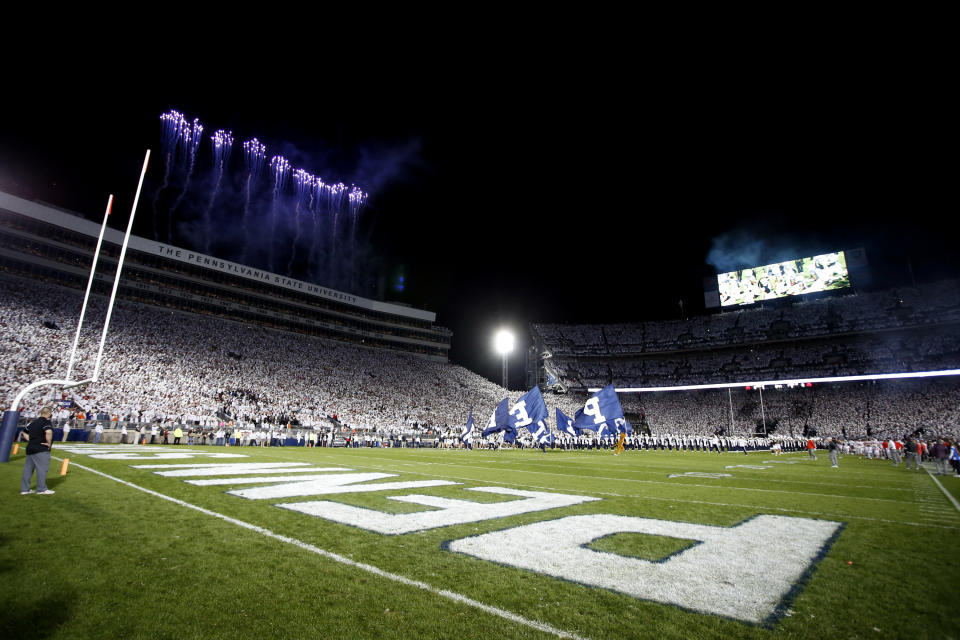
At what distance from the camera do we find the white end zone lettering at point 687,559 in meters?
3.15

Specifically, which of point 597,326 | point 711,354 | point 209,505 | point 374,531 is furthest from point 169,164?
point 711,354

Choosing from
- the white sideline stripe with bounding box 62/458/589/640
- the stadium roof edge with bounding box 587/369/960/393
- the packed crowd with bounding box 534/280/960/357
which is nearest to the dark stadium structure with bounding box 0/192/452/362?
the packed crowd with bounding box 534/280/960/357

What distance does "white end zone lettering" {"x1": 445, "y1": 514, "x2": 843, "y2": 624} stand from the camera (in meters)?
Answer: 3.15

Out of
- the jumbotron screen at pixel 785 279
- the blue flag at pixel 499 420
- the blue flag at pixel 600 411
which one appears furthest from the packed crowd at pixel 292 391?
the blue flag at pixel 600 411

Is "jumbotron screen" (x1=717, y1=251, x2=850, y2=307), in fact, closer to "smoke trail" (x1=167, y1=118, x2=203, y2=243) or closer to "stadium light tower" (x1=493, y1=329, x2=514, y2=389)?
"stadium light tower" (x1=493, y1=329, x2=514, y2=389)

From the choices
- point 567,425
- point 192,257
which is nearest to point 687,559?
point 567,425

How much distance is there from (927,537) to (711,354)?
5762cm

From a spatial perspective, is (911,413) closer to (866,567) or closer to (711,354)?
(711,354)

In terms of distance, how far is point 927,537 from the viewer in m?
5.30

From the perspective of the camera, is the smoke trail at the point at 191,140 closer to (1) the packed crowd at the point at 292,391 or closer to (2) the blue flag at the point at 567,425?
(1) the packed crowd at the point at 292,391

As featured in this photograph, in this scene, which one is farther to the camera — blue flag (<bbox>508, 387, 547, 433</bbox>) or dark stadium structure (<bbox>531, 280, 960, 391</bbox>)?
dark stadium structure (<bbox>531, 280, 960, 391</bbox>)

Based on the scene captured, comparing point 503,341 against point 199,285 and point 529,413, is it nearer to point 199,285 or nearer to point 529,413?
point 529,413

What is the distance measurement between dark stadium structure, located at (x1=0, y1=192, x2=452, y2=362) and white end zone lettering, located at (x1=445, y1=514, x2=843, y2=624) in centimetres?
4785

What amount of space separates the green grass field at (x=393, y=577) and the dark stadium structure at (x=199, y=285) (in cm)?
4183
